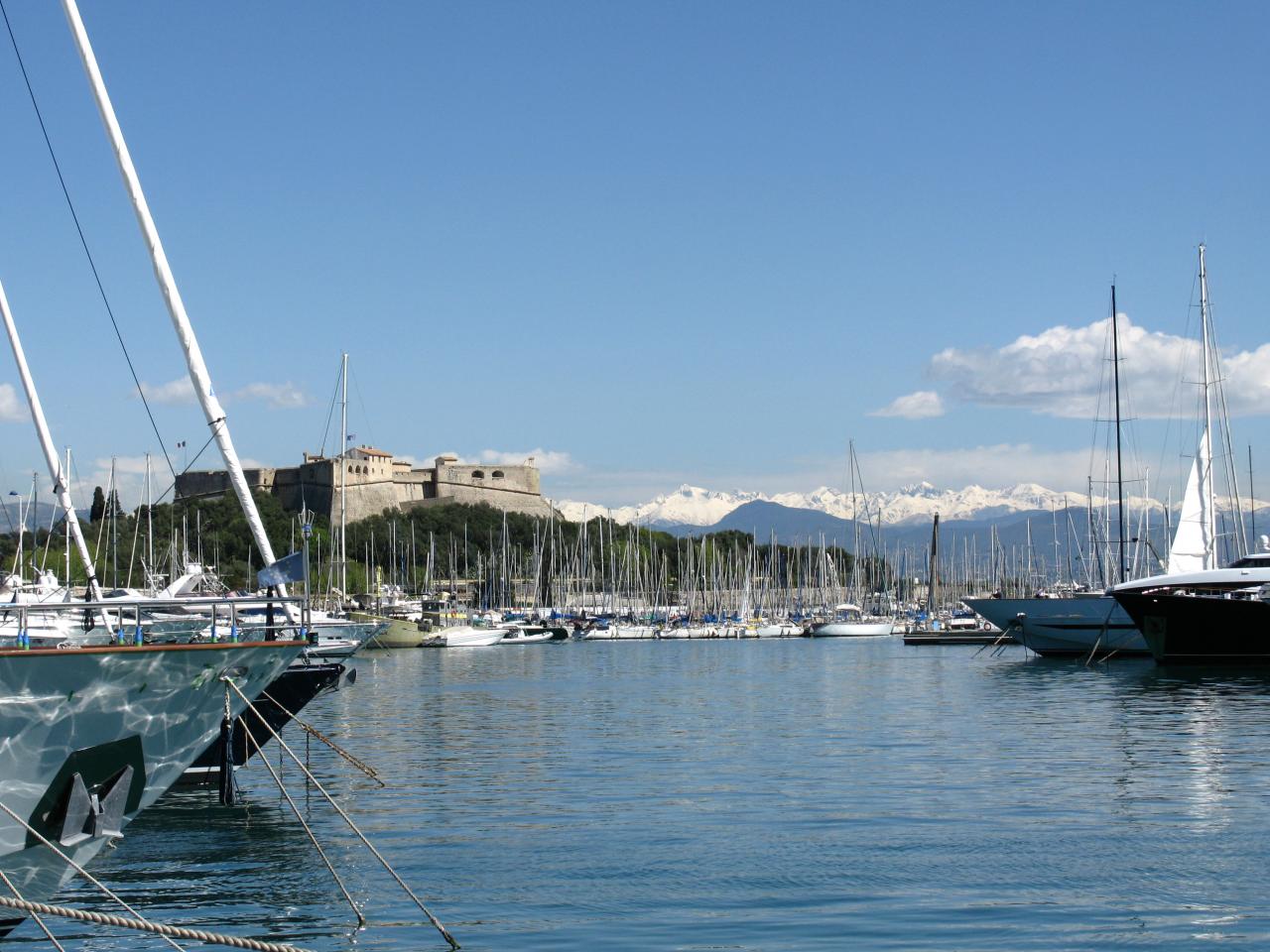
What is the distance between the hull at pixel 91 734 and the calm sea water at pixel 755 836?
90cm

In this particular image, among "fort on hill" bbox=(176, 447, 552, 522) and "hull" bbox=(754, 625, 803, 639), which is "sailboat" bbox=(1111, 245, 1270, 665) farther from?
"fort on hill" bbox=(176, 447, 552, 522)

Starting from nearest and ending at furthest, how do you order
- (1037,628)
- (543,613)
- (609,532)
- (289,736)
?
(289,736)
(1037,628)
(543,613)
(609,532)

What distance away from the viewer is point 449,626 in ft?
335

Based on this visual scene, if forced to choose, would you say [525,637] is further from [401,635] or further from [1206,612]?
[1206,612]

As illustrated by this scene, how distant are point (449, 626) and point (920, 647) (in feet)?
104

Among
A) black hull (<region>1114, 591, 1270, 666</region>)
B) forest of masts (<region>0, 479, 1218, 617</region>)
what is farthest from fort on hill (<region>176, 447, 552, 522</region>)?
black hull (<region>1114, 591, 1270, 666</region>)

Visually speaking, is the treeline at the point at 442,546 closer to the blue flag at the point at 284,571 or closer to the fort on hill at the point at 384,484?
the fort on hill at the point at 384,484

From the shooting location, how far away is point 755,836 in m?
19.0

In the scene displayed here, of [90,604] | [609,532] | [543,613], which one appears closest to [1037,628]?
[90,604]

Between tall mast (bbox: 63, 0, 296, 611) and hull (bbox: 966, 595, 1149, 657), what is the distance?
4583 centimetres

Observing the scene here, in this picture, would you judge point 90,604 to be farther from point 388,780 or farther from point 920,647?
point 920,647

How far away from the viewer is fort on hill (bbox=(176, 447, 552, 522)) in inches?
6156

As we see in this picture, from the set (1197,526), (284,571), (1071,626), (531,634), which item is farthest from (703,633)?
(284,571)

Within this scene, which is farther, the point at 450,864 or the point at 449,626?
the point at 449,626
